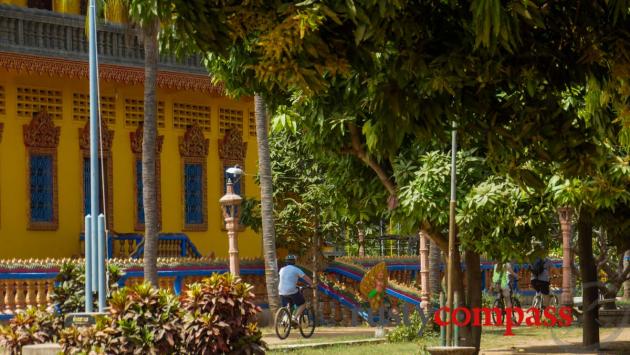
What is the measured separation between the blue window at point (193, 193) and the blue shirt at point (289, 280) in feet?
24.5

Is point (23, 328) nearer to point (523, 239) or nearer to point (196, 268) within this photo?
point (523, 239)

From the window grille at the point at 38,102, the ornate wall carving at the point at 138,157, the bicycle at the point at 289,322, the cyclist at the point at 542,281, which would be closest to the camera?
the bicycle at the point at 289,322

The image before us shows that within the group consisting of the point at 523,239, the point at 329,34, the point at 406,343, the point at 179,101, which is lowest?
the point at 406,343

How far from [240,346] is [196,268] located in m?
14.3

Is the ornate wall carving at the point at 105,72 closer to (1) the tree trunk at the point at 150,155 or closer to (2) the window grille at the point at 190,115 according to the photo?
(2) the window grille at the point at 190,115

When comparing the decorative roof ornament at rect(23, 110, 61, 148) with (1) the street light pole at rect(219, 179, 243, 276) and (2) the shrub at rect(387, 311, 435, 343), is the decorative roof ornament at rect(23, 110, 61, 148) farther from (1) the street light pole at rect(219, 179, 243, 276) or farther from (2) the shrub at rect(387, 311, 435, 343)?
(2) the shrub at rect(387, 311, 435, 343)

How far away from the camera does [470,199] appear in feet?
57.3

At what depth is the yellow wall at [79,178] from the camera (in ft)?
95.2

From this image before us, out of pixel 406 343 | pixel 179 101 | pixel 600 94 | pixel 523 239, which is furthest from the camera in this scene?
pixel 179 101

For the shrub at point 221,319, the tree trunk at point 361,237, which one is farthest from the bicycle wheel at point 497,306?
the shrub at point 221,319

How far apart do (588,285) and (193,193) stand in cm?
1453

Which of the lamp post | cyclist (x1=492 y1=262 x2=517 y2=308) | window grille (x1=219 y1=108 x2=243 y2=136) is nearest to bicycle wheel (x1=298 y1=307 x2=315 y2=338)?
the lamp post

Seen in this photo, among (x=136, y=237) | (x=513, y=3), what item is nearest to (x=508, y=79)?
(x=513, y=3)

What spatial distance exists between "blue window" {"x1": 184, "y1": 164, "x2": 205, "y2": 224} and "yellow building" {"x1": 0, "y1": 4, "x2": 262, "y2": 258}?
0.03 m
